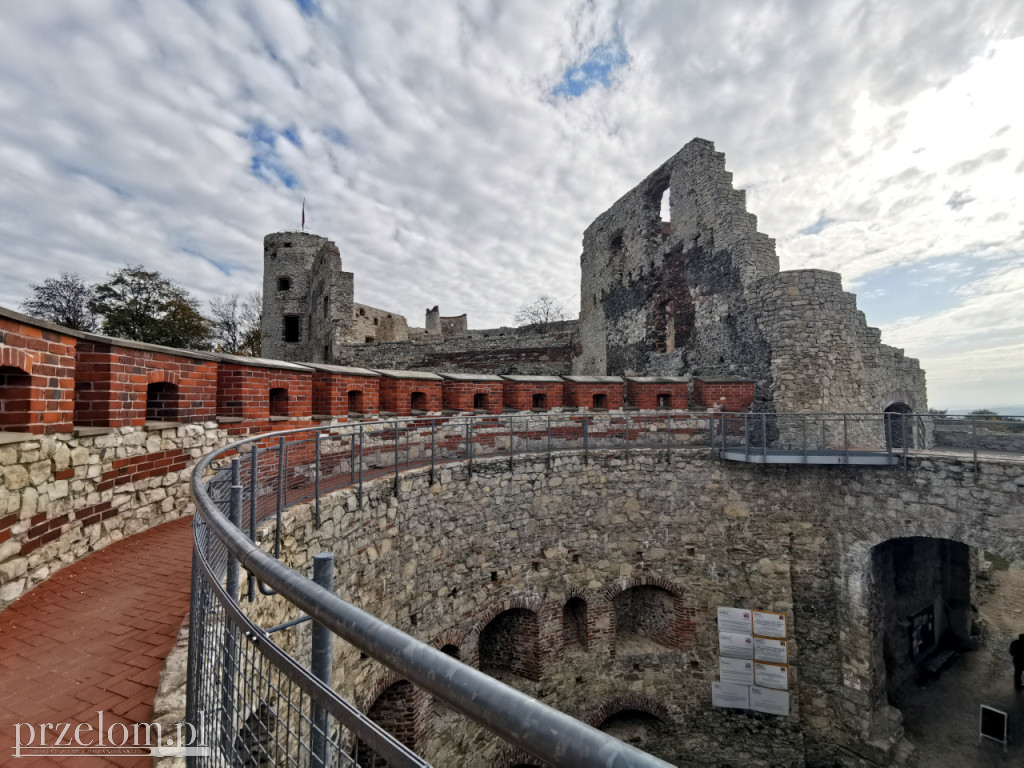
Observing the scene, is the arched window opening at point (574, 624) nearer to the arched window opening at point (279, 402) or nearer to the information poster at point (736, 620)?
the information poster at point (736, 620)

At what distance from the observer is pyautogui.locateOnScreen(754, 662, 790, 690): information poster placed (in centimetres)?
791

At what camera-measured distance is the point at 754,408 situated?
9867 millimetres

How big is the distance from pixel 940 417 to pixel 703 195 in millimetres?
7605

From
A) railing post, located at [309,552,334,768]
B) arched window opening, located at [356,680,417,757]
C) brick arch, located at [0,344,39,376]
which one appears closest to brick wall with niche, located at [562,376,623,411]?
arched window opening, located at [356,680,417,757]

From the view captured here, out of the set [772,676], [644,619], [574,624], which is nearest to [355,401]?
[574,624]

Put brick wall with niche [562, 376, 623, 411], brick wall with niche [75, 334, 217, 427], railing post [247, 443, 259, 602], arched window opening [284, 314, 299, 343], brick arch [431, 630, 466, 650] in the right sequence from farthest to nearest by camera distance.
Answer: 1. arched window opening [284, 314, 299, 343]
2. brick wall with niche [562, 376, 623, 411]
3. brick arch [431, 630, 466, 650]
4. brick wall with niche [75, 334, 217, 427]
5. railing post [247, 443, 259, 602]

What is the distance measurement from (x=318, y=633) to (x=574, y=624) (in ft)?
26.0

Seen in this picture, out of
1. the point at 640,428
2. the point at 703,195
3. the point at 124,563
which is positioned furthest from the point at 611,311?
the point at 124,563

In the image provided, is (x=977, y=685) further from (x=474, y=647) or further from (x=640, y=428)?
(x=474, y=647)

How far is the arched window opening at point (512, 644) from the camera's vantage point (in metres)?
7.52

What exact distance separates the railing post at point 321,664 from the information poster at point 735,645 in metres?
8.80

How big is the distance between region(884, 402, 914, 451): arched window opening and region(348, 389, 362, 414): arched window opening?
7.63m

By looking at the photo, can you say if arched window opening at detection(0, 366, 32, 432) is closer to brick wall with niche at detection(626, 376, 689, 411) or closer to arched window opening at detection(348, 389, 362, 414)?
arched window opening at detection(348, 389, 362, 414)

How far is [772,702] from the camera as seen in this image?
7.90 m
